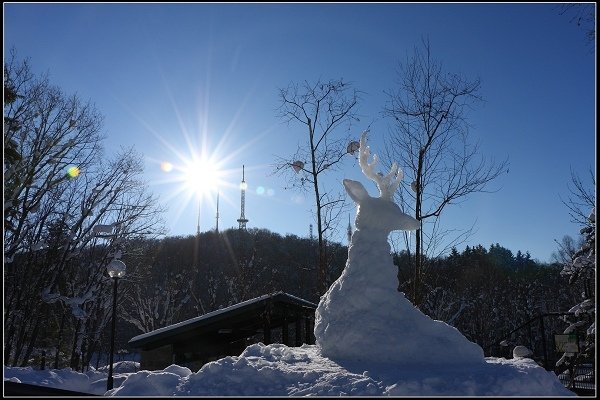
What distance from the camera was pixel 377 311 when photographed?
6941mm

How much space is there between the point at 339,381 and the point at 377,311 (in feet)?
5.57

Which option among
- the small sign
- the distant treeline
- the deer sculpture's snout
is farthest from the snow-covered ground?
the distant treeline

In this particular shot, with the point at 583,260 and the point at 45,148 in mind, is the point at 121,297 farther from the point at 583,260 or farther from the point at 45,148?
the point at 583,260

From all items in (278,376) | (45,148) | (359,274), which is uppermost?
(45,148)

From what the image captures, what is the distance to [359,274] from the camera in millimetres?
7332

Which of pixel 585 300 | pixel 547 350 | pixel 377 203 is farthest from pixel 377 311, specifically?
pixel 547 350

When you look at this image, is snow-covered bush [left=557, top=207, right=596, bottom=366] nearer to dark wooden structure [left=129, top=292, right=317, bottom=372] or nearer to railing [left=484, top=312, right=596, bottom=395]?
railing [left=484, top=312, right=596, bottom=395]

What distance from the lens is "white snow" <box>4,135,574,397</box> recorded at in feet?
17.3

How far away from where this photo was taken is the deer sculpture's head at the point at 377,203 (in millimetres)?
7750

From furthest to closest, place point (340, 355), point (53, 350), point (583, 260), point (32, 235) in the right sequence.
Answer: point (53, 350) < point (32, 235) < point (583, 260) < point (340, 355)

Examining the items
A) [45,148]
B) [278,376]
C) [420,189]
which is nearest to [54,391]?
[278,376]

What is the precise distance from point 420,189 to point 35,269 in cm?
1806

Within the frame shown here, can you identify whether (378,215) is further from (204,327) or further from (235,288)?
(235,288)

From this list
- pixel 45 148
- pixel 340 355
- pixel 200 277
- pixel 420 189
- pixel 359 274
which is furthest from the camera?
pixel 200 277
